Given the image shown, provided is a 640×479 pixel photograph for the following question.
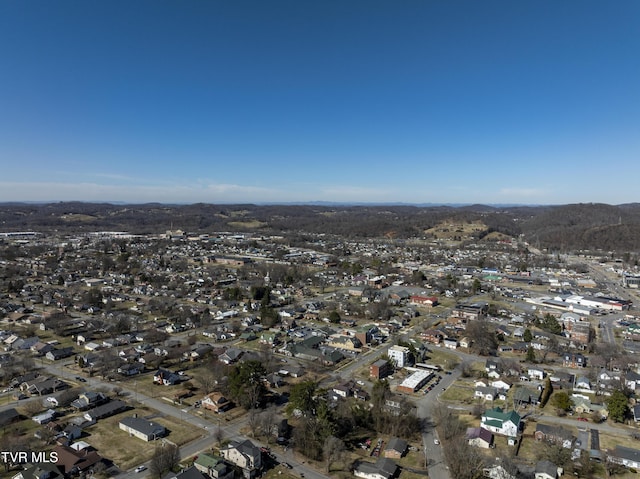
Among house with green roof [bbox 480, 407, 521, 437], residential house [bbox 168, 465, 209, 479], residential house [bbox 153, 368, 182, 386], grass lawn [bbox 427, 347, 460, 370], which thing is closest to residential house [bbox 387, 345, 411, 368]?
grass lawn [bbox 427, 347, 460, 370]

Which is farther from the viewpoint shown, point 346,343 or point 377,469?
point 346,343

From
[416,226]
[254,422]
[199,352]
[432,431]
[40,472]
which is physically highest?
[416,226]

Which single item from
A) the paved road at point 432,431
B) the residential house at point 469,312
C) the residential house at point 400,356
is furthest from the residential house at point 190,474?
the residential house at point 469,312

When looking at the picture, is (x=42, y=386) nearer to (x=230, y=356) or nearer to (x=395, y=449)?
(x=230, y=356)

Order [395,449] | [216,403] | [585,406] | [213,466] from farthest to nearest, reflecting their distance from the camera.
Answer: [585,406], [216,403], [395,449], [213,466]

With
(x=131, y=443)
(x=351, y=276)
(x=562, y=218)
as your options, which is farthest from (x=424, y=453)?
(x=562, y=218)

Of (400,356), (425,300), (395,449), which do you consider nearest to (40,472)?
(395,449)
